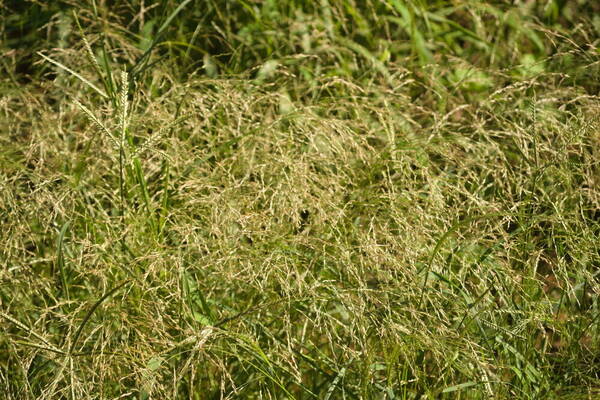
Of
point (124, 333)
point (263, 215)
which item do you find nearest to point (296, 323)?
point (263, 215)

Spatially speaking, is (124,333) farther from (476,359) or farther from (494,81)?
(494,81)

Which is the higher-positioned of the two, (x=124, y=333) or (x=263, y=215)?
(x=263, y=215)

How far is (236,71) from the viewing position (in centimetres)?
278

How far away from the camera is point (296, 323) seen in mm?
2057

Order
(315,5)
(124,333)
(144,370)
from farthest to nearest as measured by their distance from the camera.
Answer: (315,5) < (124,333) < (144,370)

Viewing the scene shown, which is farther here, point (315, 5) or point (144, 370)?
point (315, 5)

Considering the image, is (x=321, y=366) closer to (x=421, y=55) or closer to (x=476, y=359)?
(x=476, y=359)

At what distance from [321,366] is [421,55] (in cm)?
127

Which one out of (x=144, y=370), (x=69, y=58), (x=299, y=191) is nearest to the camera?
(x=144, y=370)

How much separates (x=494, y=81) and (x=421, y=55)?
258 millimetres

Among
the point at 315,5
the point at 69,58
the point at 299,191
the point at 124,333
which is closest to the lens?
the point at 124,333

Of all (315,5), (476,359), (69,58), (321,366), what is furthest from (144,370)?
(315,5)

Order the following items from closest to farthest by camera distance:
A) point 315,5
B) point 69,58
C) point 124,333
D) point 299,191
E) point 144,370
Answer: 1. point 144,370
2. point 124,333
3. point 299,191
4. point 69,58
5. point 315,5

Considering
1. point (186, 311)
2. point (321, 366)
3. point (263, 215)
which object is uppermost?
point (263, 215)
